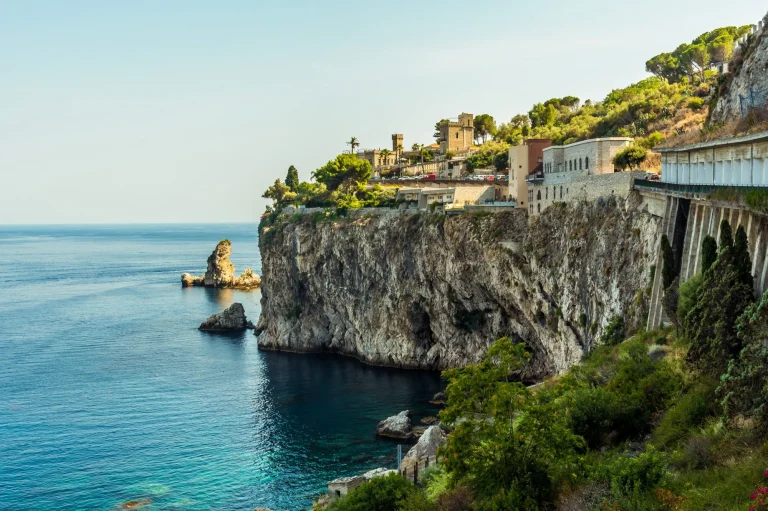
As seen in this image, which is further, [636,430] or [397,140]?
[397,140]

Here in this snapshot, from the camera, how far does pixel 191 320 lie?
116 meters

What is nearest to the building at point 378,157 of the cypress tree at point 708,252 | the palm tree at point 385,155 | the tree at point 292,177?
the palm tree at point 385,155

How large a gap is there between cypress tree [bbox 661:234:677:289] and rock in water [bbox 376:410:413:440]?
26.8 m

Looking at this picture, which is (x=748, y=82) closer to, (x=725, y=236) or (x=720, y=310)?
(x=725, y=236)

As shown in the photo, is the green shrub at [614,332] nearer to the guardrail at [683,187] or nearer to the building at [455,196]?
the guardrail at [683,187]

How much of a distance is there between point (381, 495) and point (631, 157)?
38973mm

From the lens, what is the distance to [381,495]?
28391mm

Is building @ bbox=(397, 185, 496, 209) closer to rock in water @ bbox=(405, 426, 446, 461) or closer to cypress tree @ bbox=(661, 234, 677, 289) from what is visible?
rock in water @ bbox=(405, 426, 446, 461)

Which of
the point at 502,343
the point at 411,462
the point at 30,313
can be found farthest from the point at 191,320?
the point at 502,343

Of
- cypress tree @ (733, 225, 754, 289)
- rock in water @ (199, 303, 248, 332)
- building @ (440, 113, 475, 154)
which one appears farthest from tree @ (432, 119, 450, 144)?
cypress tree @ (733, 225, 754, 289)

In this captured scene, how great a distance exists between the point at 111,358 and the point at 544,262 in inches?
2098

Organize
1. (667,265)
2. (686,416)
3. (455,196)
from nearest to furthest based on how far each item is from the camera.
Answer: (686,416) < (667,265) < (455,196)

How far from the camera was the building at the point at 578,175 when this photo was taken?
53.9 metres

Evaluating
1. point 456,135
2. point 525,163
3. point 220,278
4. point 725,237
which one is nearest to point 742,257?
point 725,237
